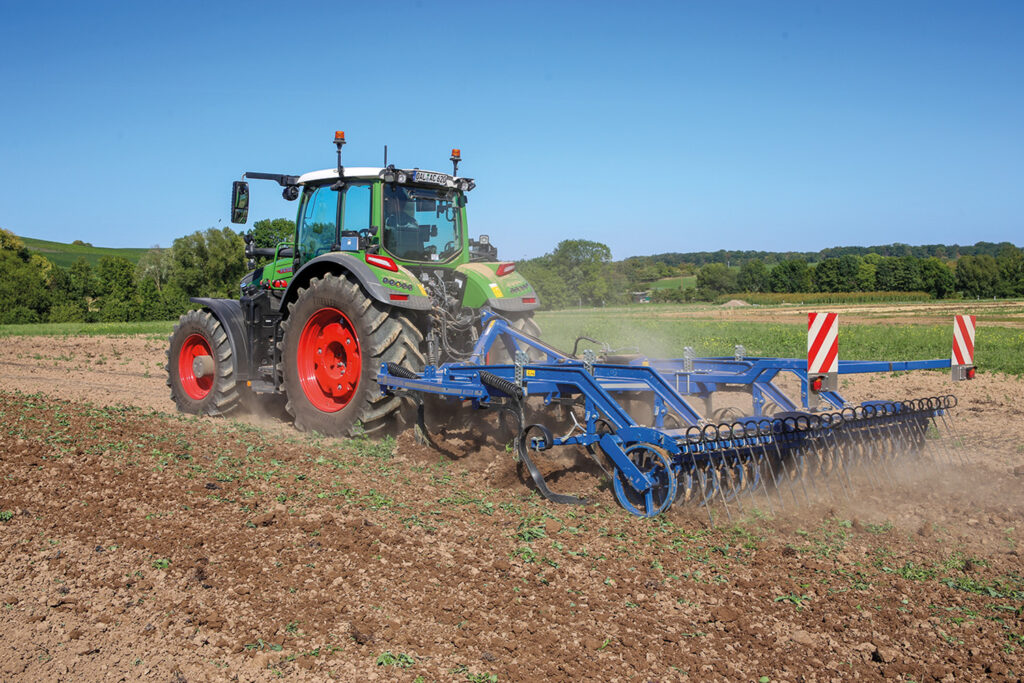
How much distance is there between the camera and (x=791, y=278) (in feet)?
265

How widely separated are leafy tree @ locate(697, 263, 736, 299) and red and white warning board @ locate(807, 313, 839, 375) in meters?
72.1

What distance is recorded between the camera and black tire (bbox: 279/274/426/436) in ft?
20.7

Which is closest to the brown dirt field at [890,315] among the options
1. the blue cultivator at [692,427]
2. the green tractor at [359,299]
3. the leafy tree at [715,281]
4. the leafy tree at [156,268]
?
the leafy tree at [715,281]

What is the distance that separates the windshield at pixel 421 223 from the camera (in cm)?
695

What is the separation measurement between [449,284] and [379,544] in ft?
11.5

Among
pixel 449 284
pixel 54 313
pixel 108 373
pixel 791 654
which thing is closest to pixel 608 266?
pixel 54 313

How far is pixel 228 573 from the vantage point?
3682 millimetres

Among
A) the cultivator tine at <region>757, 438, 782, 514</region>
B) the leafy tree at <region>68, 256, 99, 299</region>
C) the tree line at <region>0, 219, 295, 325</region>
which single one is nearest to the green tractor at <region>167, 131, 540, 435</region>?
the cultivator tine at <region>757, 438, 782, 514</region>

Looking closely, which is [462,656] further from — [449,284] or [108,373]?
[108,373]

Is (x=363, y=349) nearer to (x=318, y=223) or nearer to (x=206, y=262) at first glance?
(x=318, y=223)

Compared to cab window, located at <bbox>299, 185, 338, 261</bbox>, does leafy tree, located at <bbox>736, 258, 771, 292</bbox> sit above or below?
above

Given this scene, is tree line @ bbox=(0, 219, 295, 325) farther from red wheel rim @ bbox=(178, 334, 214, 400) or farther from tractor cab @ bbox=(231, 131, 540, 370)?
tractor cab @ bbox=(231, 131, 540, 370)

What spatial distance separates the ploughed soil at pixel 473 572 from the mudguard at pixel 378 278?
50.8 inches

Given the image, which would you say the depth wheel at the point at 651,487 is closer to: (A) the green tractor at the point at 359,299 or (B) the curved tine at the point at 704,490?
(B) the curved tine at the point at 704,490
